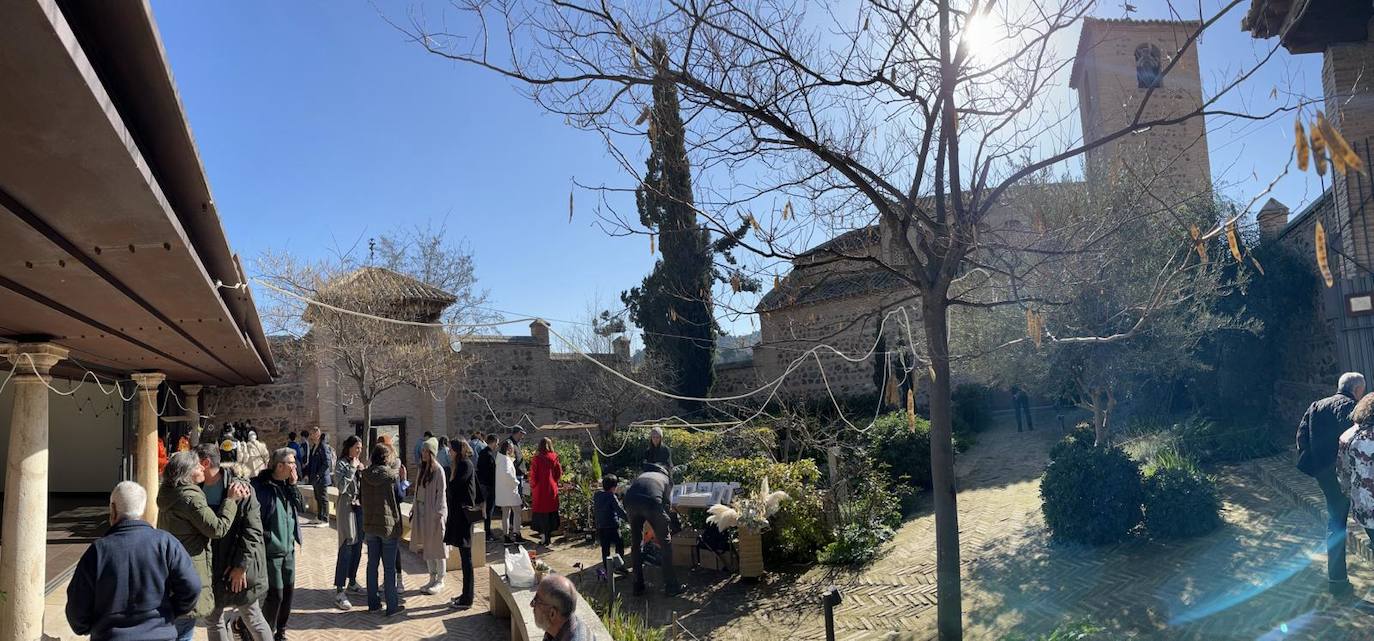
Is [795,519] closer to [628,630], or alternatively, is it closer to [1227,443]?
[628,630]

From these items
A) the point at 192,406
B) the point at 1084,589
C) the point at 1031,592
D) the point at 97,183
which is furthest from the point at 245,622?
A: the point at 192,406

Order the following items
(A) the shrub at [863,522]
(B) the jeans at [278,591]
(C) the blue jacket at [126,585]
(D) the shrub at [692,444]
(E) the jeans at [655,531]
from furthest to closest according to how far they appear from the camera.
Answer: (D) the shrub at [692,444] < (A) the shrub at [863,522] < (E) the jeans at [655,531] < (B) the jeans at [278,591] < (C) the blue jacket at [126,585]

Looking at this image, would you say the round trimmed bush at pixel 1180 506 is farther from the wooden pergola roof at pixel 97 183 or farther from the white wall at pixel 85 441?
the white wall at pixel 85 441

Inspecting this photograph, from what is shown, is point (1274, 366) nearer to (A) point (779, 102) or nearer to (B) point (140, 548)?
(A) point (779, 102)

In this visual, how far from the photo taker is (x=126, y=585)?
3508 mm

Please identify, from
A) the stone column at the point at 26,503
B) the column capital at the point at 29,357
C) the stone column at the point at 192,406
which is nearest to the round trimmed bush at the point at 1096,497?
the stone column at the point at 26,503

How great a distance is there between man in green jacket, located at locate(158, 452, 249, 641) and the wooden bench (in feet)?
6.08

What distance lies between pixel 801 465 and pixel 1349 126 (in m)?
8.19

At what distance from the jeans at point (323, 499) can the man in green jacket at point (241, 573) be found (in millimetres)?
7279

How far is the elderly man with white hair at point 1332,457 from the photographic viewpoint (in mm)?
5277

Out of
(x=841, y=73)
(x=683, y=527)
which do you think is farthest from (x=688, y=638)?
(x=841, y=73)

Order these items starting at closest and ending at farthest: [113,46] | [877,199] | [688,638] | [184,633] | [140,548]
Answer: [113,46]
[140,548]
[184,633]
[877,199]
[688,638]

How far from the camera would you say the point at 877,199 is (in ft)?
18.0

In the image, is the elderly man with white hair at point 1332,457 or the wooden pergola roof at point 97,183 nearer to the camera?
the wooden pergola roof at point 97,183
